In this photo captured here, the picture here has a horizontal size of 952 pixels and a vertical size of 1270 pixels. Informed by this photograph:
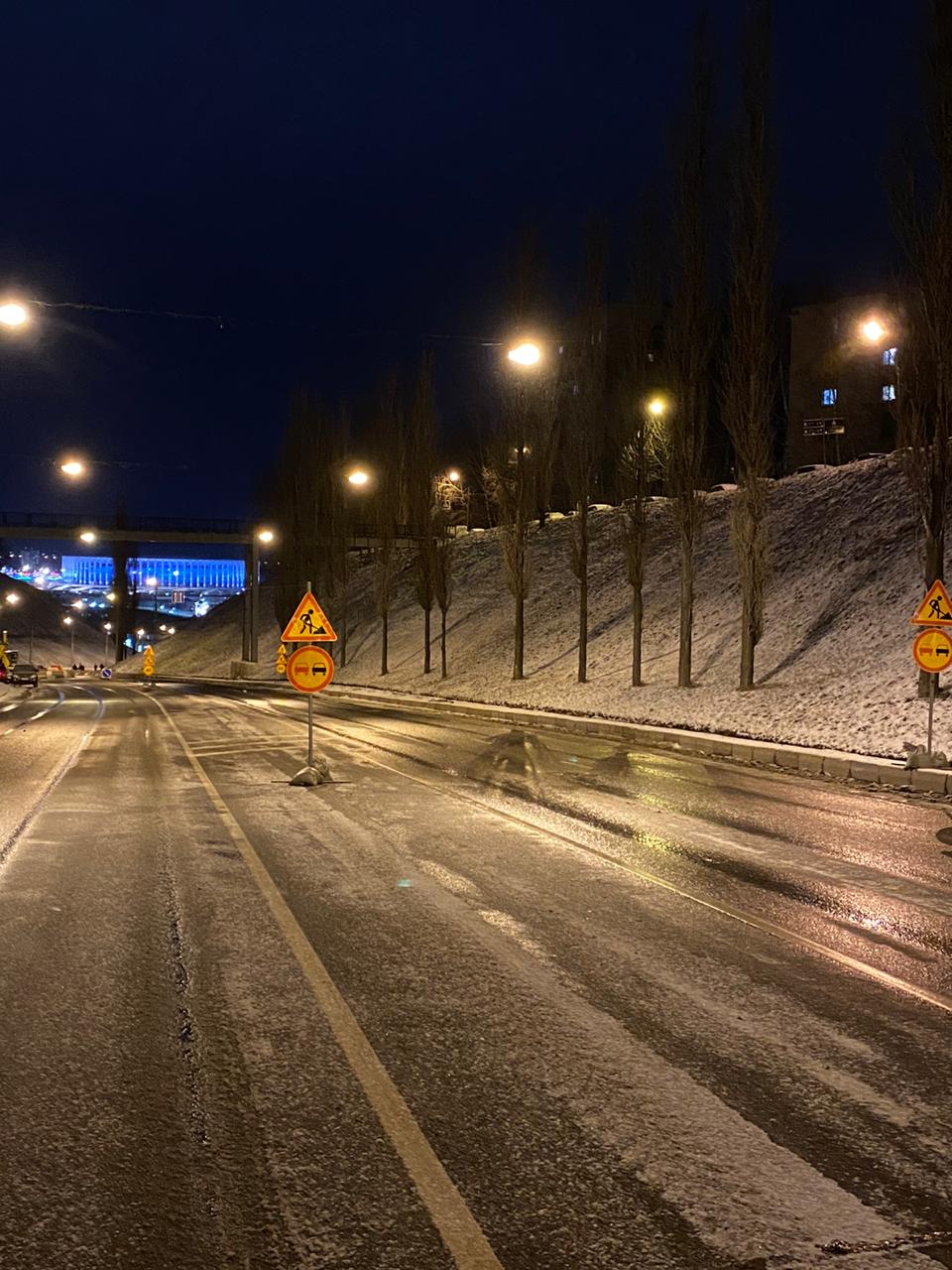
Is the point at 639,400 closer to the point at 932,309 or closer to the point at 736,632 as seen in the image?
the point at 736,632

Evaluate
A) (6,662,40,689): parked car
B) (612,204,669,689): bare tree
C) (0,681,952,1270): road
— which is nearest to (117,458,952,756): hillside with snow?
(612,204,669,689): bare tree

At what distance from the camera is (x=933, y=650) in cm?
1548

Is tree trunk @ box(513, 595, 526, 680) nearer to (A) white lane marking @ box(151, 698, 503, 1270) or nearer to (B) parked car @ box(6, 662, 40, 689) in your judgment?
(A) white lane marking @ box(151, 698, 503, 1270)

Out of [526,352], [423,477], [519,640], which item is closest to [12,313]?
[526,352]

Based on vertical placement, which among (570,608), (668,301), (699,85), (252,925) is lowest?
Result: (252,925)

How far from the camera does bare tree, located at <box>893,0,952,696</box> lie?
61.6ft

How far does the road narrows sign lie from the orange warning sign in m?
8.40

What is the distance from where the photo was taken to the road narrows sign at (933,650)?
1541 cm

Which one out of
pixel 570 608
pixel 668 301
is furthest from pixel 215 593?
pixel 668 301

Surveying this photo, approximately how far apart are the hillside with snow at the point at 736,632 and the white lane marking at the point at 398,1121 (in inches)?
529

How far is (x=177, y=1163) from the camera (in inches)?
139

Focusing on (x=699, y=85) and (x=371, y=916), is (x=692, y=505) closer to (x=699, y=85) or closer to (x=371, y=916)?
(x=699, y=85)

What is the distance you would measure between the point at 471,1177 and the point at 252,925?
3.61 meters

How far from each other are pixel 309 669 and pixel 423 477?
2780 cm
